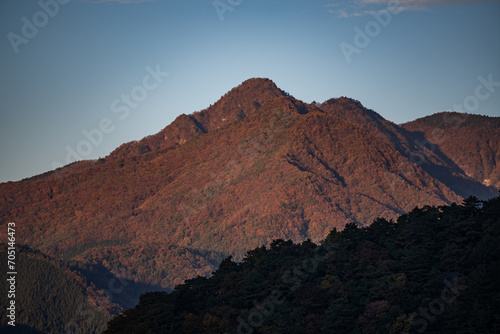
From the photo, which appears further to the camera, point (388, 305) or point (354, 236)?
point (354, 236)

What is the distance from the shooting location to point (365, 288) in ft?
319

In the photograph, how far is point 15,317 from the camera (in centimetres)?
19975

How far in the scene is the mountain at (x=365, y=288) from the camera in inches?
3378

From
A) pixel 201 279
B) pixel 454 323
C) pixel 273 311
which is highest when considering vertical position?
pixel 201 279

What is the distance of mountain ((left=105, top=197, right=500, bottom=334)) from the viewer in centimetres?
8581

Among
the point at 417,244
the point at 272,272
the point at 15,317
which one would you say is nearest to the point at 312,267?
the point at 272,272

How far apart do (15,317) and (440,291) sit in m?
141

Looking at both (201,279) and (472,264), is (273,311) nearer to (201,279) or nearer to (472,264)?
(201,279)
